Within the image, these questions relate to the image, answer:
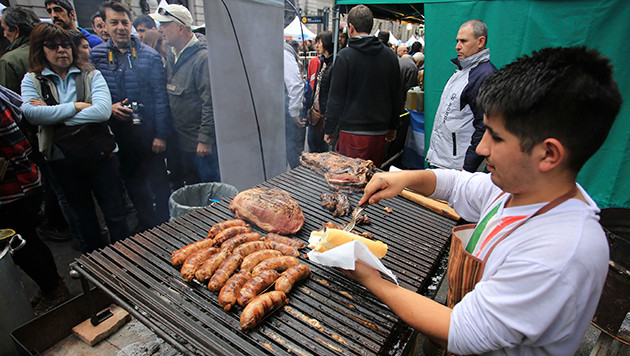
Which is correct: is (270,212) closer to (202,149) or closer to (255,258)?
(255,258)

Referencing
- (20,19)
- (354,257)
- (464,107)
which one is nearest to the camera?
(354,257)

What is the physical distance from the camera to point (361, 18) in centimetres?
533

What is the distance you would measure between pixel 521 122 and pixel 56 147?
490cm

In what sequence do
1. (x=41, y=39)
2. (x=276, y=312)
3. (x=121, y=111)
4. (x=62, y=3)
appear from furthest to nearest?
(x=62, y=3)
(x=121, y=111)
(x=41, y=39)
(x=276, y=312)

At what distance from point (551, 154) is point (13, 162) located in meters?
4.75

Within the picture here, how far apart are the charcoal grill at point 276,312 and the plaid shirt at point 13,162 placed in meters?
1.69

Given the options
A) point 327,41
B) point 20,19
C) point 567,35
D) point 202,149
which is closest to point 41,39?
point 20,19

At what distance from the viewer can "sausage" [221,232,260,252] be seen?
274 cm

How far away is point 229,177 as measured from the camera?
18.3 feet

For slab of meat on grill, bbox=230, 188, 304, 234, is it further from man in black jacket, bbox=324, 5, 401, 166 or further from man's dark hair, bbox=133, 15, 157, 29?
man's dark hair, bbox=133, 15, 157, 29

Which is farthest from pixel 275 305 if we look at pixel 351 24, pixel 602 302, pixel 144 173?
pixel 351 24

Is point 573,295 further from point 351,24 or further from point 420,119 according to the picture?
point 420,119

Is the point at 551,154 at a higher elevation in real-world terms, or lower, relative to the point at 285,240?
higher

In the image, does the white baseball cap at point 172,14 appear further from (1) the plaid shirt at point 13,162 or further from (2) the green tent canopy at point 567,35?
(2) the green tent canopy at point 567,35
